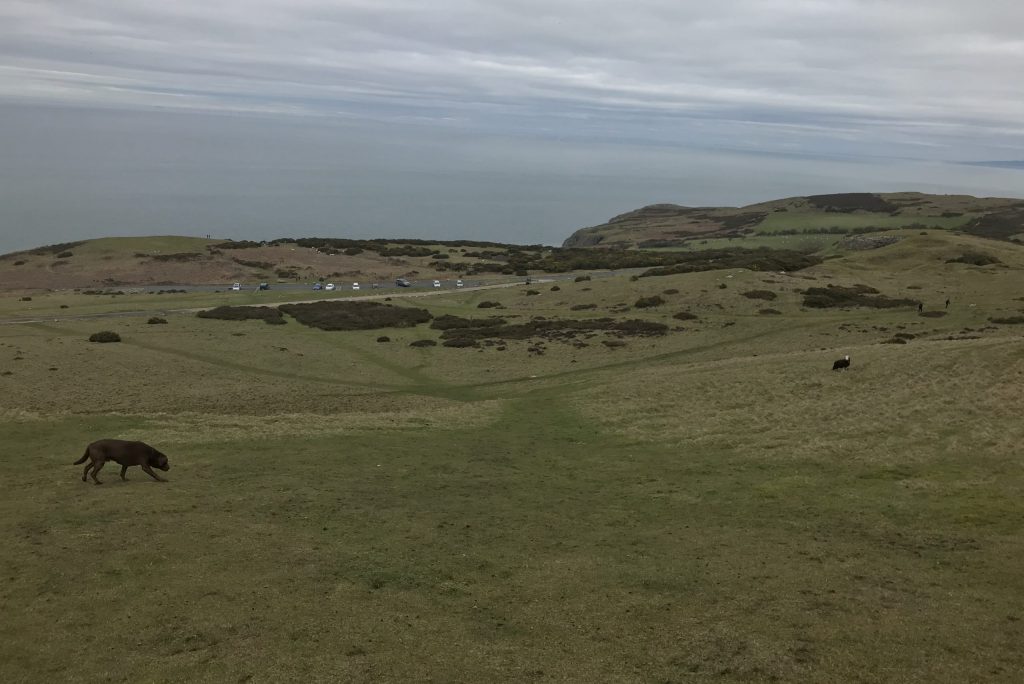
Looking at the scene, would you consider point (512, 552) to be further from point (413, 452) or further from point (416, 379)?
point (416, 379)

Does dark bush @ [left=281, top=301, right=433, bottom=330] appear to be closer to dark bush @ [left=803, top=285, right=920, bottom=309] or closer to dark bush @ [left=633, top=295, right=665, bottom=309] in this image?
dark bush @ [left=633, top=295, right=665, bottom=309]

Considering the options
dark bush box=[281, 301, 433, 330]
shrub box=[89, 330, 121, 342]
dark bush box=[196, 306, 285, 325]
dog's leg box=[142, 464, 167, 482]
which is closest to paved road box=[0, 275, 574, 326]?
dark bush box=[196, 306, 285, 325]

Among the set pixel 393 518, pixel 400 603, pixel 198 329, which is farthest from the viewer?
pixel 198 329

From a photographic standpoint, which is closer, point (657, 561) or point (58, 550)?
point (58, 550)

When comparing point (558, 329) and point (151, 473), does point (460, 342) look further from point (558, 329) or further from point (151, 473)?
point (151, 473)

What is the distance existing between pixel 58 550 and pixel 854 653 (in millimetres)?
18184

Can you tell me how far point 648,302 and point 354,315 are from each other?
3228 centimetres

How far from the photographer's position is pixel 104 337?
6109 centimetres

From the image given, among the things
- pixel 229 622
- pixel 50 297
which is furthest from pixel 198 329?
pixel 229 622

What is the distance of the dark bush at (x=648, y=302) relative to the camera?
82.4 m

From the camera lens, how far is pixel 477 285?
374 feet

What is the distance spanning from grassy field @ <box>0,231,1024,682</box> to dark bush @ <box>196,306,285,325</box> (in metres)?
27.3

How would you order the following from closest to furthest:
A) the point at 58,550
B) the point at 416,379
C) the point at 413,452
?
the point at 58,550, the point at 413,452, the point at 416,379

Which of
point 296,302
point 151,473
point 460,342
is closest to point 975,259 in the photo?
point 460,342
